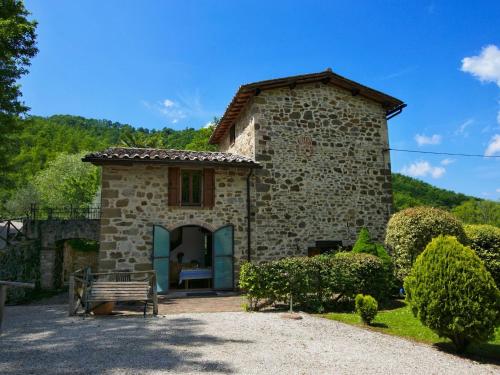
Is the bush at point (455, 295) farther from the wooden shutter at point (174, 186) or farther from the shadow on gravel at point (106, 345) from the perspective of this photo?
the wooden shutter at point (174, 186)

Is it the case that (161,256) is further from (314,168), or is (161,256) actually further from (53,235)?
(53,235)

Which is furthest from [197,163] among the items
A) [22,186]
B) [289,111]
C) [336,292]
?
[22,186]

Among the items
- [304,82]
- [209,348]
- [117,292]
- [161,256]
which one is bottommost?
→ [209,348]

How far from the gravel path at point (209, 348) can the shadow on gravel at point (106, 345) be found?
0.5 inches

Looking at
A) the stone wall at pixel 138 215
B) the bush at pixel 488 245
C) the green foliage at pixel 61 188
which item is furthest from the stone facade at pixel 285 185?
the green foliage at pixel 61 188

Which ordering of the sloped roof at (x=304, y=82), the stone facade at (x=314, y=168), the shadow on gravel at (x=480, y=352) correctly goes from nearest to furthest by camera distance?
the shadow on gravel at (x=480, y=352) < the stone facade at (x=314, y=168) < the sloped roof at (x=304, y=82)

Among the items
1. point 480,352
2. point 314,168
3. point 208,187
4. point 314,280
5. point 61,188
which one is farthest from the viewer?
Result: point 61,188

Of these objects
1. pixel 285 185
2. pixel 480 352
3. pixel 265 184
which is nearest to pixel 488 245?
pixel 480 352

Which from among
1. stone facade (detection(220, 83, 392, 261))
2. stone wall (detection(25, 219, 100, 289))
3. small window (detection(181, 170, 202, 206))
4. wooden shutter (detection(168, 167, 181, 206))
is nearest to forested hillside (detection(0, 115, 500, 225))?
stone wall (detection(25, 219, 100, 289))

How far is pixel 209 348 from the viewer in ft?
18.0

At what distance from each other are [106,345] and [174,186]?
6314 millimetres

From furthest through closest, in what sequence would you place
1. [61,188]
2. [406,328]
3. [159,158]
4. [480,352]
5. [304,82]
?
[61,188]
[304,82]
[159,158]
[406,328]
[480,352]

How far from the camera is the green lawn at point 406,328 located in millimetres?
6332

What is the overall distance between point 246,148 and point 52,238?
1202cm
